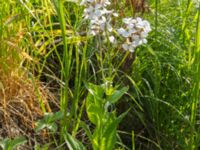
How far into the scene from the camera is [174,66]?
196 centimetres

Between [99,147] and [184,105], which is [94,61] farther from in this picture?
[99,147]

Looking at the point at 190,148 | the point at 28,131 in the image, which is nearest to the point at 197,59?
the point at 190,148

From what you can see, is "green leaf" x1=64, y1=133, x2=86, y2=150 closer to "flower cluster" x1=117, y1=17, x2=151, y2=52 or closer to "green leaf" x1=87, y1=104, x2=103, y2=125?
"green leaf" x1=87, y1=104, x2=103, y2=125

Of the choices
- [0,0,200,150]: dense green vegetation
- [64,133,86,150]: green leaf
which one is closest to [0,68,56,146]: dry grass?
[0,0,200,150]: dense green vegetation

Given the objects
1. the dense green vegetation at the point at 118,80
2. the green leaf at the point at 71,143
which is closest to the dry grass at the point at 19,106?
the dense green vegetation at the point at 118,80

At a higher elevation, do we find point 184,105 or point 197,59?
point 197,59

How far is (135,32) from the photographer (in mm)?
1427

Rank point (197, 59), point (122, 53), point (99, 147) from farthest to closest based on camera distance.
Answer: point (122, 53), point (197, 59), point (99, 147)

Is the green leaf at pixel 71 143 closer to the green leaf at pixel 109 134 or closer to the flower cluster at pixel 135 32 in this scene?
the green leaf at pixel 109 134

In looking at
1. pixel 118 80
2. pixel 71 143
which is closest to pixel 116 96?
pixel 71 143

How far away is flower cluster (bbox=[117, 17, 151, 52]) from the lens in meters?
1.42

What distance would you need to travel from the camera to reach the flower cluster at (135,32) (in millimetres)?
1418

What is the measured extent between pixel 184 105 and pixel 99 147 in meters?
0.60

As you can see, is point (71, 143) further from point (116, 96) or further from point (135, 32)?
point (135, 32)
